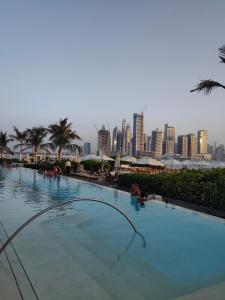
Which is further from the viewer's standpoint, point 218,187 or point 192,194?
point 192,194

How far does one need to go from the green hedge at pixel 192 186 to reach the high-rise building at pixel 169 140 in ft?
431

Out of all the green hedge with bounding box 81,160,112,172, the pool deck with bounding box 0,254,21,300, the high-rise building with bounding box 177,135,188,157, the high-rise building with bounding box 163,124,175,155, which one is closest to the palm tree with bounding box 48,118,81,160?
the green hedge with bounding box 81,160,112,172

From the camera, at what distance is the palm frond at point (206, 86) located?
12562mm

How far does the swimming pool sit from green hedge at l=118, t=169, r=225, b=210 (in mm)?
1326

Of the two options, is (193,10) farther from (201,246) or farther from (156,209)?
(201,246)

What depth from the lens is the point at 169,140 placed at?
153 meters

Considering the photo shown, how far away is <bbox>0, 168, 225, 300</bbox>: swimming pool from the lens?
438cm

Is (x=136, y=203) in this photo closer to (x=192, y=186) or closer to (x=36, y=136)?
(x=192, y=186)

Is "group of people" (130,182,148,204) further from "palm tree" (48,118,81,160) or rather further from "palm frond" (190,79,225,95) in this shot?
"palm tree" (48,118,81,160)

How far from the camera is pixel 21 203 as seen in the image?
12.2 m

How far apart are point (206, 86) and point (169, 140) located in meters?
143

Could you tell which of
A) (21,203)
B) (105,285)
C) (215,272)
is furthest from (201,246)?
(21,203)

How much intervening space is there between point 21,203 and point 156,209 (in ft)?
18.7

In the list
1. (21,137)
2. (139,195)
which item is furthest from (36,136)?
(139,195)
